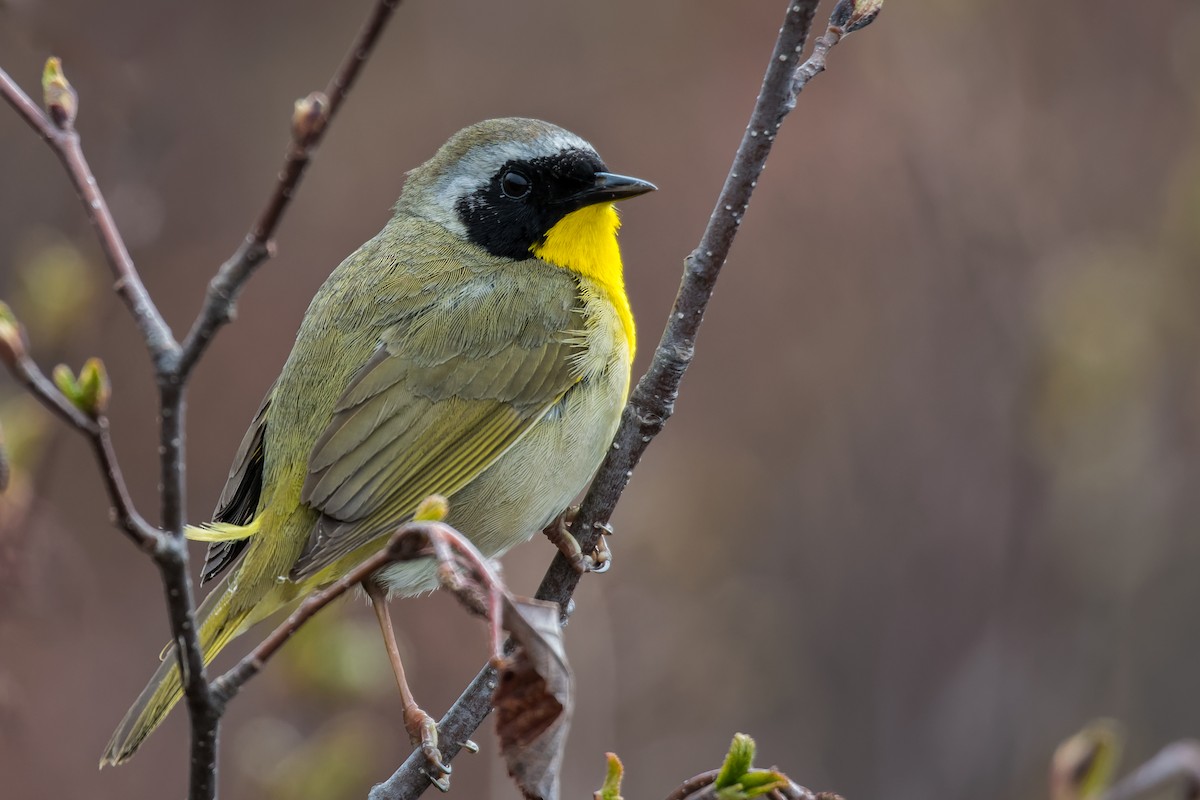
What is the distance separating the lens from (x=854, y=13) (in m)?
2.45

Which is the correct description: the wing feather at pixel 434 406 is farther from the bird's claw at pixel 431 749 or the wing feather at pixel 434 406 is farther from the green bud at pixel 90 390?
the green bud at pixel 90 390

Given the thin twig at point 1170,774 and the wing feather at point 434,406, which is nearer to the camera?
the thin twig at point 1170,774

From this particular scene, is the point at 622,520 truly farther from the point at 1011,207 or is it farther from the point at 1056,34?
the point at 1056,34

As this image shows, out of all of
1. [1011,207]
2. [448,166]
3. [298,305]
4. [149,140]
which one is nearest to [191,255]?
[298,305]

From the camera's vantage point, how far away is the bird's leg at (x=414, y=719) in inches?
106

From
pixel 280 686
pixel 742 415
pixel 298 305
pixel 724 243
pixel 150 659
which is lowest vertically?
pixel 150 659

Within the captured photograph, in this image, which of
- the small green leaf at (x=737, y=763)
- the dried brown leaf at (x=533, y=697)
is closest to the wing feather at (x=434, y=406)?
the small green leaf at (x=737, y=763)

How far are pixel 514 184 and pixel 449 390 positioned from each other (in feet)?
2.46

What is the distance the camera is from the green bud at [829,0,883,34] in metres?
2.43

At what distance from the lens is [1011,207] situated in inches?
223

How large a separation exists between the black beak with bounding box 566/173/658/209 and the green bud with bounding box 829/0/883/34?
47.7 inches

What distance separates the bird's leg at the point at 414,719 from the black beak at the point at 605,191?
4.17 feet

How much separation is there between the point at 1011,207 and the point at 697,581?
87.5 inches

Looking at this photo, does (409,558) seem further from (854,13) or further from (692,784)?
(854,13)
